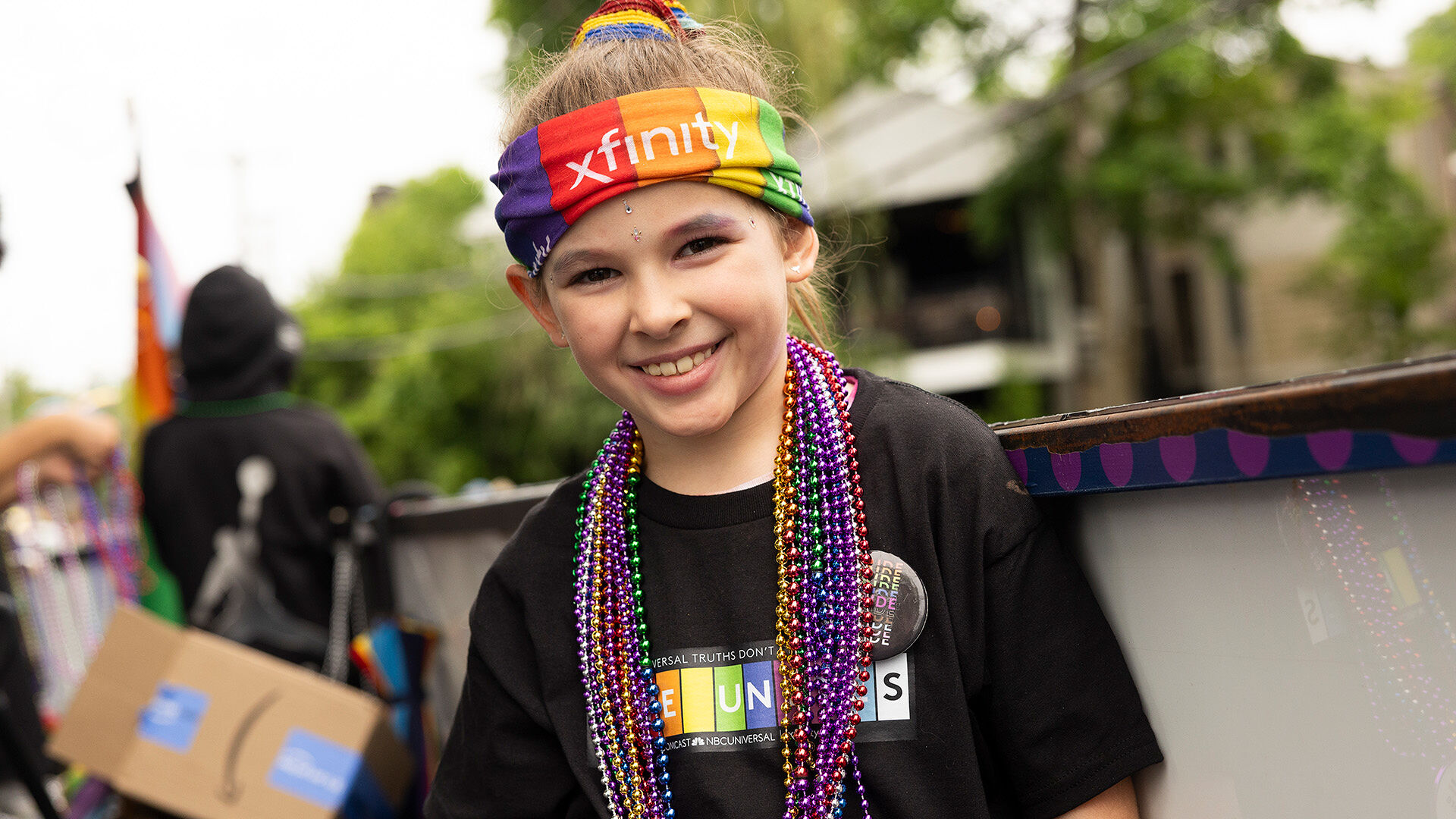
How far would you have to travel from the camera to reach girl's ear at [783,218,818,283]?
67.7 inches

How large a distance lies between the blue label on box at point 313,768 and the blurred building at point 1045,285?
612 inches

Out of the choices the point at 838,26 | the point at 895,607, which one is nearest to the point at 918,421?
the point at 895,607

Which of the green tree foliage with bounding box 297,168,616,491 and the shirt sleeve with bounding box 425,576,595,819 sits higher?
the green tree foliage with bounding box 297,168,616,491

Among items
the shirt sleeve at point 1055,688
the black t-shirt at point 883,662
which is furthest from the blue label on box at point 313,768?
the shirt sleeve at point 1055,688

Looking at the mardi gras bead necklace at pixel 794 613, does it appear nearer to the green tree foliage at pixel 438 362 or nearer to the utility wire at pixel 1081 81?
the green tree foliage at pixel 438 362

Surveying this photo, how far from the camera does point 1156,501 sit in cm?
135

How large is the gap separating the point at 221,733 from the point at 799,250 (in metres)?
2.23

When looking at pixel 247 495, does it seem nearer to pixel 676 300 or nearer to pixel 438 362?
pixel 676 300

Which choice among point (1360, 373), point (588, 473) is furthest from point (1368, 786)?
point (588, 473)

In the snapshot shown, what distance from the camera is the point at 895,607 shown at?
1485mm

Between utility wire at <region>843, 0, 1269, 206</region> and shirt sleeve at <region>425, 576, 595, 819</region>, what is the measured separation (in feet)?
28.1

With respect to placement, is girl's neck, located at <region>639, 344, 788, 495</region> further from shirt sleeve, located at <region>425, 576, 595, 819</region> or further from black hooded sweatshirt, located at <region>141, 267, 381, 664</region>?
black hooded sweatshirt, located at <region>141, 267, 381, 664</region>

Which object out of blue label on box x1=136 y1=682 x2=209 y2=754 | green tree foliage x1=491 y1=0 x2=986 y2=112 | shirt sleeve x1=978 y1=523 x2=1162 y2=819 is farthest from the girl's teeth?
green tree foliage x1=491 y1=0 x2=986 y2=112

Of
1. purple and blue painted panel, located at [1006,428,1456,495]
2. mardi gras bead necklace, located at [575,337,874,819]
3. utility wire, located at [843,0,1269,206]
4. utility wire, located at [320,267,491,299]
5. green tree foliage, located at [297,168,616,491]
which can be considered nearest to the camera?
purple and blue painted panel, located at [1006,428,1456,495]
